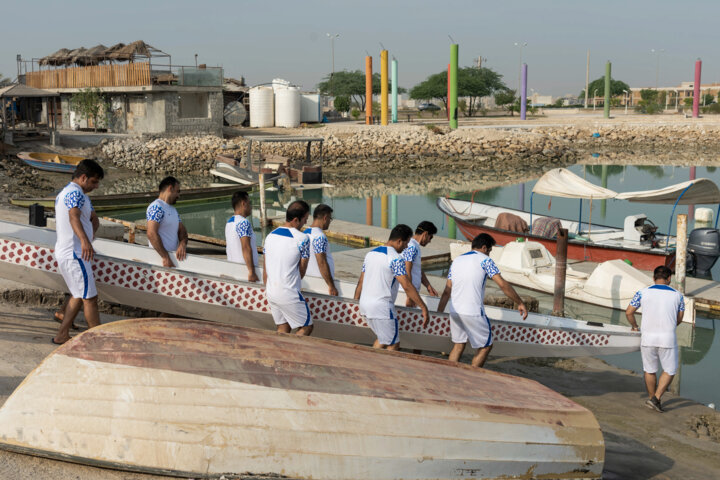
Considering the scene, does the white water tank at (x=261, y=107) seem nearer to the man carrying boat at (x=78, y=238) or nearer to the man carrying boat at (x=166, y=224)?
the man carrying boat at (x=166, y=224)

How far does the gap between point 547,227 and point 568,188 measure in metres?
1.34

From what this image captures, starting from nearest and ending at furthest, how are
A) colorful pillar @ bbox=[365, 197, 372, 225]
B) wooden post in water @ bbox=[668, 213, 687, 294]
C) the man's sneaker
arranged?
the man's sneaker
wooden post in water @ bbox=[668, 213, 687, 294]
colorful pillar @ bbox=[365, 197, 372, 225]

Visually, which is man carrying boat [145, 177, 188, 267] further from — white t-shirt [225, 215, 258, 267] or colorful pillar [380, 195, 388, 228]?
colorful pillar [380, 195, 388, 228]

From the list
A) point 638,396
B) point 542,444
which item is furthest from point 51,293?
point 638,396

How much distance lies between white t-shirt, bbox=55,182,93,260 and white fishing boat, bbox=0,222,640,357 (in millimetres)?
1145

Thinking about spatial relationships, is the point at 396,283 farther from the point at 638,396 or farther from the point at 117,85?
the point at 117,85

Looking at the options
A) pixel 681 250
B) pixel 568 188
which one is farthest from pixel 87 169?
pixel 568 188

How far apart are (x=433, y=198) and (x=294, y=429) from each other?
99.9 feet

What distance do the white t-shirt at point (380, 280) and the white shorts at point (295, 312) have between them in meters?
0.60

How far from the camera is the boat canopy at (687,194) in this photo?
1661cm

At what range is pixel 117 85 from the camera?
4291 cm

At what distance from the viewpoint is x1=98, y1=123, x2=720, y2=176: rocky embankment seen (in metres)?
42.2

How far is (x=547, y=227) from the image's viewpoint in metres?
18.2

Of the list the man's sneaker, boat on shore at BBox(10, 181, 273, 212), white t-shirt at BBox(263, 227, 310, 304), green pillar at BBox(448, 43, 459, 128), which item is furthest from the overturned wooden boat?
green pillar at BBox(448, 43, 459, 128)
